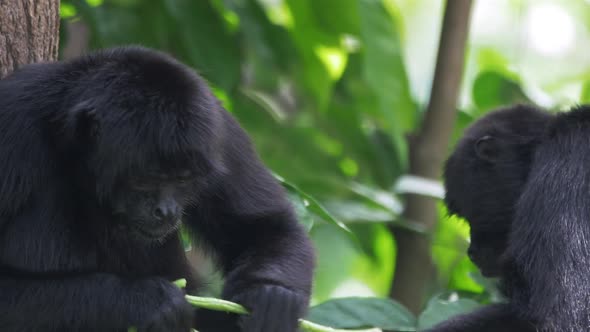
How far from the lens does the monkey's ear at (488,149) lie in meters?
5.44

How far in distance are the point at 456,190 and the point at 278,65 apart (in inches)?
99.3

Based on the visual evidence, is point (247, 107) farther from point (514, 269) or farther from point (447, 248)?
point (514, 269)

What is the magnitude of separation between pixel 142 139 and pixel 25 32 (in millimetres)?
1135

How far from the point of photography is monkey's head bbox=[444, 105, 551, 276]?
5.36 metres

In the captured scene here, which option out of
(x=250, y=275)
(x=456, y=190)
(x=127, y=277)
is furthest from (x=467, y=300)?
(x=127, y=277)

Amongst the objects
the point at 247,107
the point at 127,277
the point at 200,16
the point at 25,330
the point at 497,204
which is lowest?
the point at 25,330

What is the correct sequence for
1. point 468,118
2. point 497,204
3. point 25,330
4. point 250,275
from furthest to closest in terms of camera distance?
point 468,118 < point 497,204 < point 250,275 < point 25,330

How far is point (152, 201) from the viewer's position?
394 centimetres

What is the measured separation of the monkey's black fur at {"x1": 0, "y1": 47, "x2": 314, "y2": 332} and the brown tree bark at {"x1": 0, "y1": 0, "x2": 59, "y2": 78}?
37 cm

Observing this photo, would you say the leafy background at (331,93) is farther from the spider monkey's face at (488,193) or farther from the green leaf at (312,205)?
the green leaf at (312,205)

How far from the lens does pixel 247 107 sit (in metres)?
7.62

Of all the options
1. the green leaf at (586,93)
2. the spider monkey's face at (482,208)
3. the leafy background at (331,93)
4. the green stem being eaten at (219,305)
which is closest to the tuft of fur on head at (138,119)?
the green stem being eaten at (219,305)

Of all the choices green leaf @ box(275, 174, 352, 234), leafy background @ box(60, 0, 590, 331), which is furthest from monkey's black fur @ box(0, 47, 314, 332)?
leafy background @ box(60, 0, 590, 331)

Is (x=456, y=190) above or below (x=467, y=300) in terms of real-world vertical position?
above
